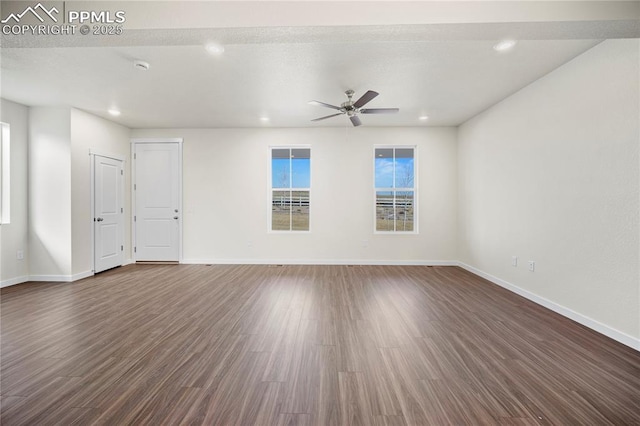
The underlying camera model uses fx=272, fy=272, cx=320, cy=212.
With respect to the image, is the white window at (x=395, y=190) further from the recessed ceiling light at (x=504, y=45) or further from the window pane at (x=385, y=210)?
the recessed ceiling light at (x=504, y=45)

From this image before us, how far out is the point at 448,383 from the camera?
5.97 feet

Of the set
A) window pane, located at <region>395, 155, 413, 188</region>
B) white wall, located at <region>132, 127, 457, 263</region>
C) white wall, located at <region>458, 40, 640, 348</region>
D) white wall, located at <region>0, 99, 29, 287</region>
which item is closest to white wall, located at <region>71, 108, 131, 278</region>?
white wall, located at <region>0, 99, 29, 287</region>

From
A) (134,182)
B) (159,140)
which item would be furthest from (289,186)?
(134,182)

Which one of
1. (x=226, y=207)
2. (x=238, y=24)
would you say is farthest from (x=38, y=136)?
(x=238, y=24)

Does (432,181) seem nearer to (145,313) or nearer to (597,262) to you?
(597,262)

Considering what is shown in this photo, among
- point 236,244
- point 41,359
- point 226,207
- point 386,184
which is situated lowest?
point 41,359

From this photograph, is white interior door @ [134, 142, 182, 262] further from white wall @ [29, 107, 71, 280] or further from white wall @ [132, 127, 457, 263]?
white wall @ [29, 107, 71, 280]

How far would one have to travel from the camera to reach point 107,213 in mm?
4984

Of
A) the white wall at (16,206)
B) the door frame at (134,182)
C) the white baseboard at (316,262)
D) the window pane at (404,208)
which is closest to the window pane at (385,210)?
the window pane at (404,208)

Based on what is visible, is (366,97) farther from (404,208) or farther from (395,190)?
(404,208)

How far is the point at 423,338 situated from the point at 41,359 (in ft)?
10.2

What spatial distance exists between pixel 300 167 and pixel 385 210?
77.7 inches

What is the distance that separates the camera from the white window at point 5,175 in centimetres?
402

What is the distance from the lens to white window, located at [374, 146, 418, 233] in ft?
18.3
